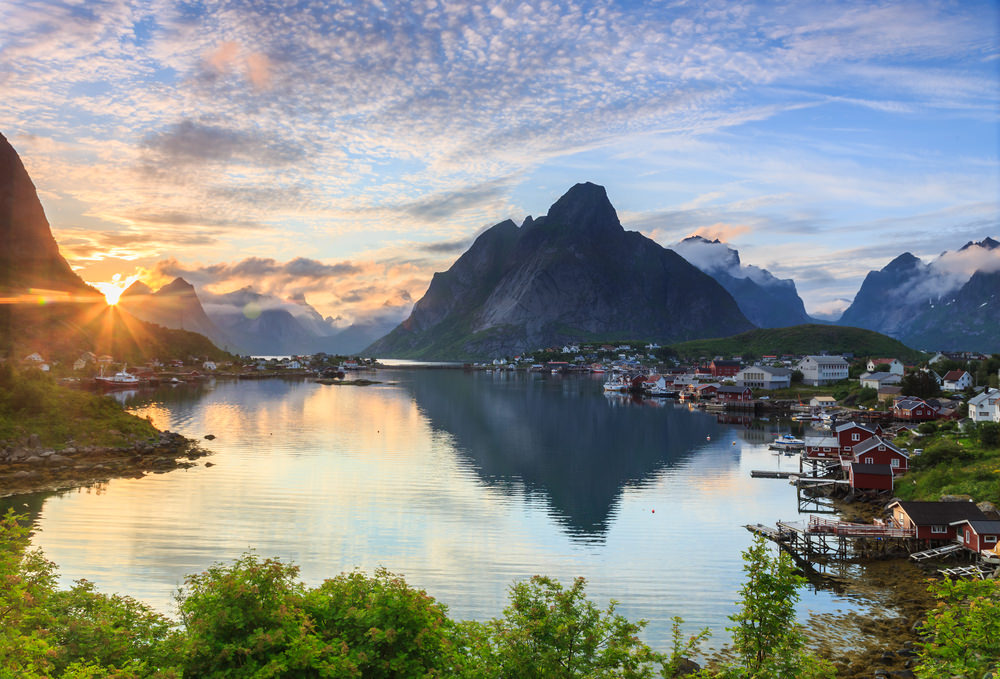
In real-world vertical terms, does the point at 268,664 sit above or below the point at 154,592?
above

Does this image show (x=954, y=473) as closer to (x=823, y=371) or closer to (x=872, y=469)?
(x=872, y=469)

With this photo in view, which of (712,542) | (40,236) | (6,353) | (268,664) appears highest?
(40,236)

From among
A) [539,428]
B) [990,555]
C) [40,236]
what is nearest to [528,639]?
[990,555]

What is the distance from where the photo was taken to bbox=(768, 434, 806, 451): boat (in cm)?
8198

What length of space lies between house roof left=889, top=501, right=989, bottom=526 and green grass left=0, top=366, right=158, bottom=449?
74.8 metres

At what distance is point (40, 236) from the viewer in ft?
609

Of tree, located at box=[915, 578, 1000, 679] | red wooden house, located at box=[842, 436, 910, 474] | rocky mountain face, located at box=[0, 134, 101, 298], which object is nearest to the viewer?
tree, located at box=[915, 578, 1000, 679]

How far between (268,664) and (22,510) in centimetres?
4285

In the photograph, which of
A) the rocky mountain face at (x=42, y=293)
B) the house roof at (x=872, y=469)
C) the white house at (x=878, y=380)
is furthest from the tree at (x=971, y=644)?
the rocky mountain face at (x=42, y=293)

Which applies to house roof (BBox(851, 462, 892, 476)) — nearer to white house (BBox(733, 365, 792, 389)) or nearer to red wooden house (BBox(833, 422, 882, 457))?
red wooden house (BBox(833, 422, 882, 457))

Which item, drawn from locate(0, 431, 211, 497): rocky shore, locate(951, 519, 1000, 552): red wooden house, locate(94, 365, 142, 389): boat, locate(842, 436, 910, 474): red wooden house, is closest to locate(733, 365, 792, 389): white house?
locate(842, 436, 910, 474): red wooden house

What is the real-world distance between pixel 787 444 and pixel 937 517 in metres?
43.9

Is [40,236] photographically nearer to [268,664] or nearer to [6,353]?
[6,353]

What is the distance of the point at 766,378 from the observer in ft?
521
